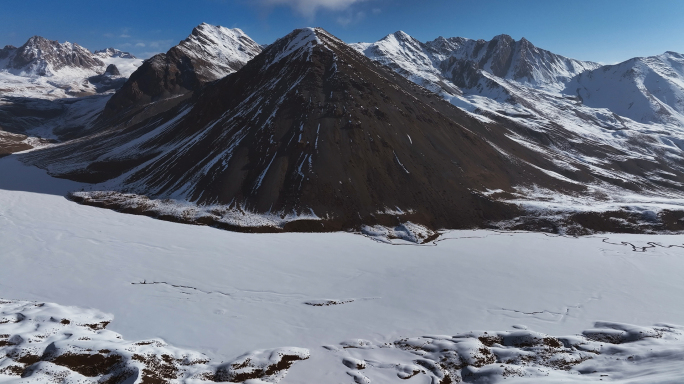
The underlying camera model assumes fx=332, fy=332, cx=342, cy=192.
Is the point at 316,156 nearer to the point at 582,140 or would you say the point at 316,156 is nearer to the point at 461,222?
the point at 461,222

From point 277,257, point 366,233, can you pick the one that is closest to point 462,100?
point 366,233

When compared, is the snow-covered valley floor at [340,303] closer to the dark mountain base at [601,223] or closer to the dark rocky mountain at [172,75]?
the dark mountain base at [601,223]

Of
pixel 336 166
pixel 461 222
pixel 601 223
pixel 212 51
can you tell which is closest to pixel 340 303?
pixel 461 222

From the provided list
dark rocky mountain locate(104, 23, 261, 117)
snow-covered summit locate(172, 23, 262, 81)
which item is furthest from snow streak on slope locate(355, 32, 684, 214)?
dark rocky mountain locate(104, 23, 261, 117)

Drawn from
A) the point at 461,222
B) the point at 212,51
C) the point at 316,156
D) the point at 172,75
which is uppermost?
the point at 212,51

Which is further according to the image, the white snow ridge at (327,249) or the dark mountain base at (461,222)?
the dark mountain base at (461,222)

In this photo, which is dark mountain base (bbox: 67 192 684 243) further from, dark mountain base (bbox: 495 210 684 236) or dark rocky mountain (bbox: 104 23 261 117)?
dark rocky mountain (bbox: 104 23 261 117)

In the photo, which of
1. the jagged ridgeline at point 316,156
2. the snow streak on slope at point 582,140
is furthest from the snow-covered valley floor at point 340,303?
the snow streak on slope at point 582,140
